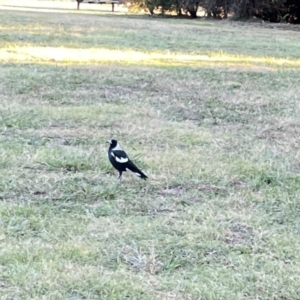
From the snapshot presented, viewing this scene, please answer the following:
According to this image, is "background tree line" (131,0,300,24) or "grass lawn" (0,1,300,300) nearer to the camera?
"grass lawn" (0,1,300,300)

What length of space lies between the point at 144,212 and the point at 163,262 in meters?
0.71

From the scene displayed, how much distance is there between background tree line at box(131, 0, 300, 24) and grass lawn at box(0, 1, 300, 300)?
18585mm

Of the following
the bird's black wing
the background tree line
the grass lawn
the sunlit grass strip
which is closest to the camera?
the grass lawn

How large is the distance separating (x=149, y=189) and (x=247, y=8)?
23988 mm

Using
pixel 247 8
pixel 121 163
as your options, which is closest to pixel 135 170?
pixel 121 163

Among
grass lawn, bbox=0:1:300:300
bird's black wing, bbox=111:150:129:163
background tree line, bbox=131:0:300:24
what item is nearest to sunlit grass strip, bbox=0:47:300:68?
grass lawn, bbox=0:1:300:300

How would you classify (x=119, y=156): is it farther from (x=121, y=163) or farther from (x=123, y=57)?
(x=123, y=57)

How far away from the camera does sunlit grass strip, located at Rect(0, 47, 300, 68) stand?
428 inches

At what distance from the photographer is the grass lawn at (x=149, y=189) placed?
121 inches

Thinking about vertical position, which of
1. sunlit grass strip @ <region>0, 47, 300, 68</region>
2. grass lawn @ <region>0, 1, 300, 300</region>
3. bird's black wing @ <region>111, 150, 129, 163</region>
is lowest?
sunlit grass strip @ <region>0, 47, 300, 68</region>

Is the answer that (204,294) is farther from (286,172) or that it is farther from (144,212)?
(286,172)

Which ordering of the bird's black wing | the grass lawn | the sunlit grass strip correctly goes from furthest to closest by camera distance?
the sunlit grass strip → the bird's black wing → the grass lawn

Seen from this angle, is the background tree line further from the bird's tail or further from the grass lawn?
the bird's tail

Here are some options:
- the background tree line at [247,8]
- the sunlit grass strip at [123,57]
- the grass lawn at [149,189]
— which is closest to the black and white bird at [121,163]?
the grass lawn at [149,189]
